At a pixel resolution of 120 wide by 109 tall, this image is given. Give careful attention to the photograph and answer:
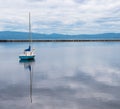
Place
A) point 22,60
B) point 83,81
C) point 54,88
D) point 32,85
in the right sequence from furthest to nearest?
point 22,60 → point 83,81 → point 32,85 → point 54,88

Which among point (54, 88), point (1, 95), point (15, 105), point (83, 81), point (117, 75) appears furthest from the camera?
point (117, 75)

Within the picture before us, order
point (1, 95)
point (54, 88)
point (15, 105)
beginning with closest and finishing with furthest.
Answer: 1. point (15, 105)
2. point (1, 95)
3. point (54, 88)

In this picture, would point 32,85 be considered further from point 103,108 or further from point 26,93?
point 103,108

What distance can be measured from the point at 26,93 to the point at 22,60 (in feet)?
70.3

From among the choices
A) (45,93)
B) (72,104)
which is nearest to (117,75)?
(45,93)

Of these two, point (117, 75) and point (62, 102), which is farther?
point (117, 75)

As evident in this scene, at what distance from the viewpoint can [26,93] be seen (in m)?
15.6

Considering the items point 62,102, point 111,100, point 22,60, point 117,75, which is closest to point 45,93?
point 62,102

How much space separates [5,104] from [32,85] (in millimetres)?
5125

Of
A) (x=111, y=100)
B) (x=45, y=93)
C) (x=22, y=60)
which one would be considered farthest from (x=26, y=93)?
(x=22, y=60)

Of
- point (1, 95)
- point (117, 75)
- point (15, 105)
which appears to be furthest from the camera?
point (117, 75)

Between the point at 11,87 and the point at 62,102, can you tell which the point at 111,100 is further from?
the point at 11,87

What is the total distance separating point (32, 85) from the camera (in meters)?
18.2

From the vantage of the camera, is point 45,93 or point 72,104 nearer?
point 72,104
